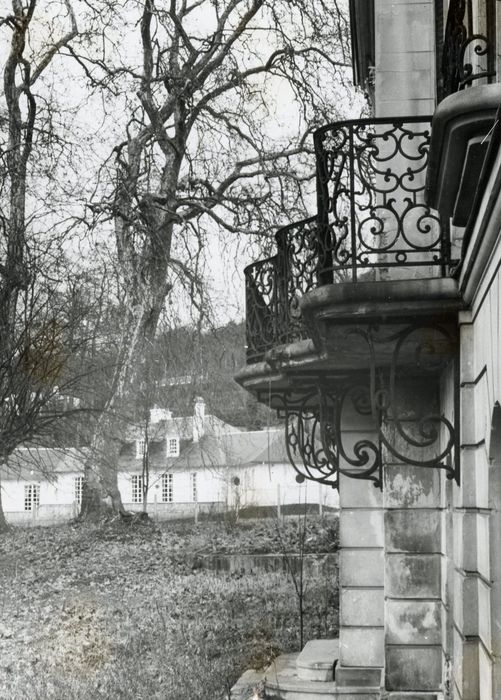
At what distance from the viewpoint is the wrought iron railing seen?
22.3 feet

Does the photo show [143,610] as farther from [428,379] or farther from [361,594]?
[428,379]

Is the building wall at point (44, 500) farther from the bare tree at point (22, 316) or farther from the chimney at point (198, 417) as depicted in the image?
the bare tree at point (22, 316)

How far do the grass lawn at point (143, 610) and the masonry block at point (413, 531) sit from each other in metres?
4.16

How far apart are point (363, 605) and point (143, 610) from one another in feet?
33.6

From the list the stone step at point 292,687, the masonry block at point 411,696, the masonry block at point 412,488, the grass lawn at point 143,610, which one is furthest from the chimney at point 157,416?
the masonry block at point 411,696

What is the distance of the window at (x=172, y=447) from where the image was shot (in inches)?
1899

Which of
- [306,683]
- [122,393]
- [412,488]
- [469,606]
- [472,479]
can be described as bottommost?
[306,683]

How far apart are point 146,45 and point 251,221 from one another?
177 inches

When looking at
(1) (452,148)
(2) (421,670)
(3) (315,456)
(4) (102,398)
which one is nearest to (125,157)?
(4) (102,398)

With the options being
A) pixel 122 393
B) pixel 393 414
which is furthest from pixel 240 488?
pixel 393 414

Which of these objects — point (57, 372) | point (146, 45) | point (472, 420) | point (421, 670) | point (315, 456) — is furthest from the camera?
point (146, 45)

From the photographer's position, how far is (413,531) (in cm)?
848

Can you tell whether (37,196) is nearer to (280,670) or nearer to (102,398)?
(102,398)

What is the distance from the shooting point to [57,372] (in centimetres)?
1594
